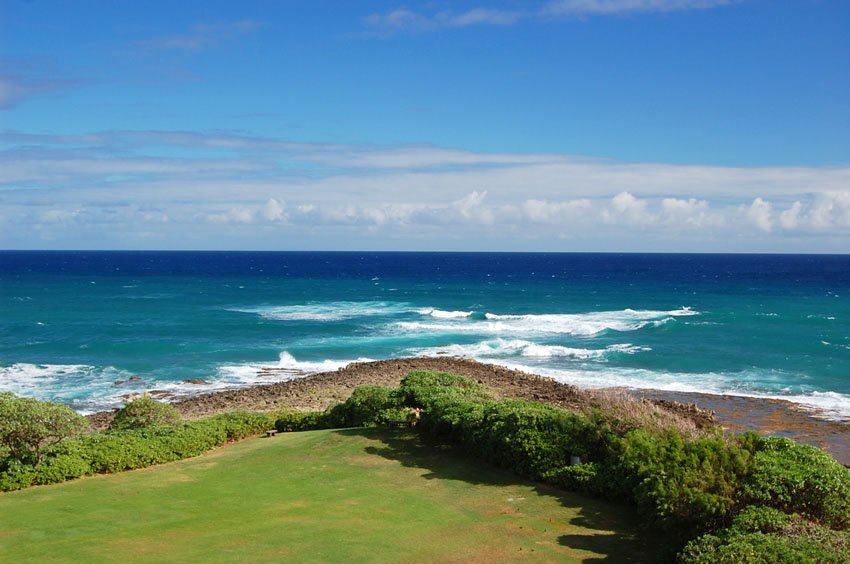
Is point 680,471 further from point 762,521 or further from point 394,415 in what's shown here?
point 394,415

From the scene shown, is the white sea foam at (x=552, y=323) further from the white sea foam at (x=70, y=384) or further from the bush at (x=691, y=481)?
the bush at (x=691, y=481)

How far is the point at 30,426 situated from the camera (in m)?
16.2

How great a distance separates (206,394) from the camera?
35.3m

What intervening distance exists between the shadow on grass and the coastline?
29.9ft

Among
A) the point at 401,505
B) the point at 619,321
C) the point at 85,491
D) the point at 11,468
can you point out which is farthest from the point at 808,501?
the point at 619,321

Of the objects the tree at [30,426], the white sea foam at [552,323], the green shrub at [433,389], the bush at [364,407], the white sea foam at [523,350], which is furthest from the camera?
the white sea foam at [552,323]

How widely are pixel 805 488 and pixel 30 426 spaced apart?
49.9 ft

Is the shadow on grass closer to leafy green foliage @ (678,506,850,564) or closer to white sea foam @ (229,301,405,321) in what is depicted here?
leafy green foliage @ (678,506,850,564)

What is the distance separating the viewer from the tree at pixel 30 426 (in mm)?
16109

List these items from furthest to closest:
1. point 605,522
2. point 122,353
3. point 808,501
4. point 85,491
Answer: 1. point 122,353
2. point 85,491
3. point 605,522
4. point 808,501

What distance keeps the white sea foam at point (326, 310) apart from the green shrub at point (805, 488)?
54063 mm

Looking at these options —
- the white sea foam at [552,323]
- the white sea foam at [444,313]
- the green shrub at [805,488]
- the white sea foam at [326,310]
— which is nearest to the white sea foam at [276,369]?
the white sea foam at [552,323]

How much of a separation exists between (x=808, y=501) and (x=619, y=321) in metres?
53.6

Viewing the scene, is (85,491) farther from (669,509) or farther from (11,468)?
(669,509)
